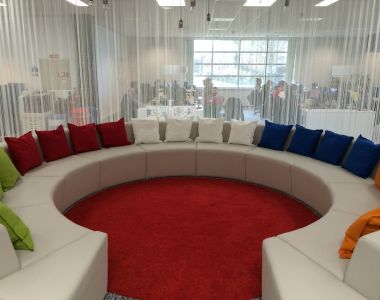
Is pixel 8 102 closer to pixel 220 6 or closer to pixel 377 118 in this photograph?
pixel 220 6

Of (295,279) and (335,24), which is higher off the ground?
(335,24)

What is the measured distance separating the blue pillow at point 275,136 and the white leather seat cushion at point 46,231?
3.23 m

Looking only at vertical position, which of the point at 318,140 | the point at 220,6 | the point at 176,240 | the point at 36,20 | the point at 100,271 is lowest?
the point at 176,240

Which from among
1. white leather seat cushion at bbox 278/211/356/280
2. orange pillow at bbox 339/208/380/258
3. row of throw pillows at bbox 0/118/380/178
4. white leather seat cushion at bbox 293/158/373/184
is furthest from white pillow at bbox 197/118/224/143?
orange pillow at bbox 339/208/380/258

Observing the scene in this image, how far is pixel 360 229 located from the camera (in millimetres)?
1970

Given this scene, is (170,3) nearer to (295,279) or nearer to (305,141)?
(305,141)

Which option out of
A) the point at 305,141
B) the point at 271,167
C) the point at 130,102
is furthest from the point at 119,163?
the point at 305,141

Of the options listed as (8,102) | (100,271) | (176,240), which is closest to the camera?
(100,271)

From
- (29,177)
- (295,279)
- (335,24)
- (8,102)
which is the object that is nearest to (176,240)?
(295,279)

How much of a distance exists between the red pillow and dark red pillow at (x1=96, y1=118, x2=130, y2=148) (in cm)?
63

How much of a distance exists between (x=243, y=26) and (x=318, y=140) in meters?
3.28

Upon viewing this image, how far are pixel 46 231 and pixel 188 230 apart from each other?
1.44 metres

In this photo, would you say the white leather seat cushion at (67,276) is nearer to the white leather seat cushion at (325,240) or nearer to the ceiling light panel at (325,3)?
the white leather seat cushion at (325,240)

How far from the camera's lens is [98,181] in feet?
14.1
